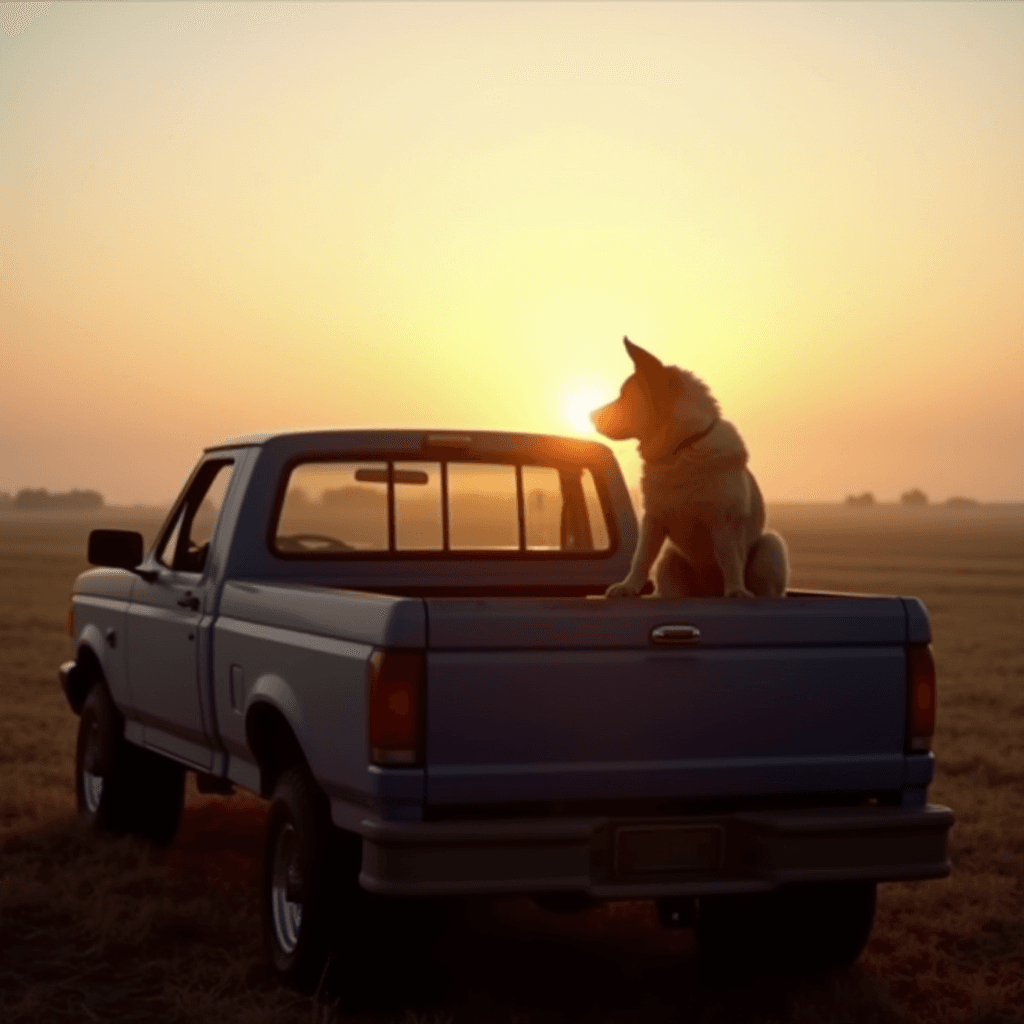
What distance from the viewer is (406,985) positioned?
5559 mm

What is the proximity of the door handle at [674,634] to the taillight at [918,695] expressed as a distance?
825mm

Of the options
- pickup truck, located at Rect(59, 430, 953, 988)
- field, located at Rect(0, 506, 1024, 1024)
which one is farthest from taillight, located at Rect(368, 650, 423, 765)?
field, located at Rect(0, 506, 1024, 1024)

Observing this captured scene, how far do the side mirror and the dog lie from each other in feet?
7.87

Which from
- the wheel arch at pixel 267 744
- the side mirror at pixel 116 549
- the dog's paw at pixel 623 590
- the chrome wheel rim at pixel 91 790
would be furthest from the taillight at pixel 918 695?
the chrome wheel rim at pixel 91 790

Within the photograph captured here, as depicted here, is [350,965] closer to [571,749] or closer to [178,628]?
[571,749]

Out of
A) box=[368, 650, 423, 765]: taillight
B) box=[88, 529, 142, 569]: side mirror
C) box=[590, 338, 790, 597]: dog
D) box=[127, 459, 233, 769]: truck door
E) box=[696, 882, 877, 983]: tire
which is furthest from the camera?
box=[88, 529, 142, 569]: side mirror

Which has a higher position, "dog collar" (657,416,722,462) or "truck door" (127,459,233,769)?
"dog collar" (657,416,722,462)

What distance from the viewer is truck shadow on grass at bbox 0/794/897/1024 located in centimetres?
556

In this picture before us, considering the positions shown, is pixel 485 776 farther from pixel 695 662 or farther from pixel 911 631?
pixel 911 631

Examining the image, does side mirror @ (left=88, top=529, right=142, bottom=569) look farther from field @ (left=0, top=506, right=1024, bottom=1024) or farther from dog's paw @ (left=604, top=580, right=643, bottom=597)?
dog's paw @ (left=604, top=580, right=643, bottom=597)

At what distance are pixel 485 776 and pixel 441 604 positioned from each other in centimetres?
55

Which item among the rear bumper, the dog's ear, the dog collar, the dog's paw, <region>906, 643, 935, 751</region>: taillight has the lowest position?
the rear bumper

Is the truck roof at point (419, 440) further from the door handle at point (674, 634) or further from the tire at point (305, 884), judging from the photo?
the door handle at point (674, 634)

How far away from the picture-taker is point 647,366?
6355 millimetres
